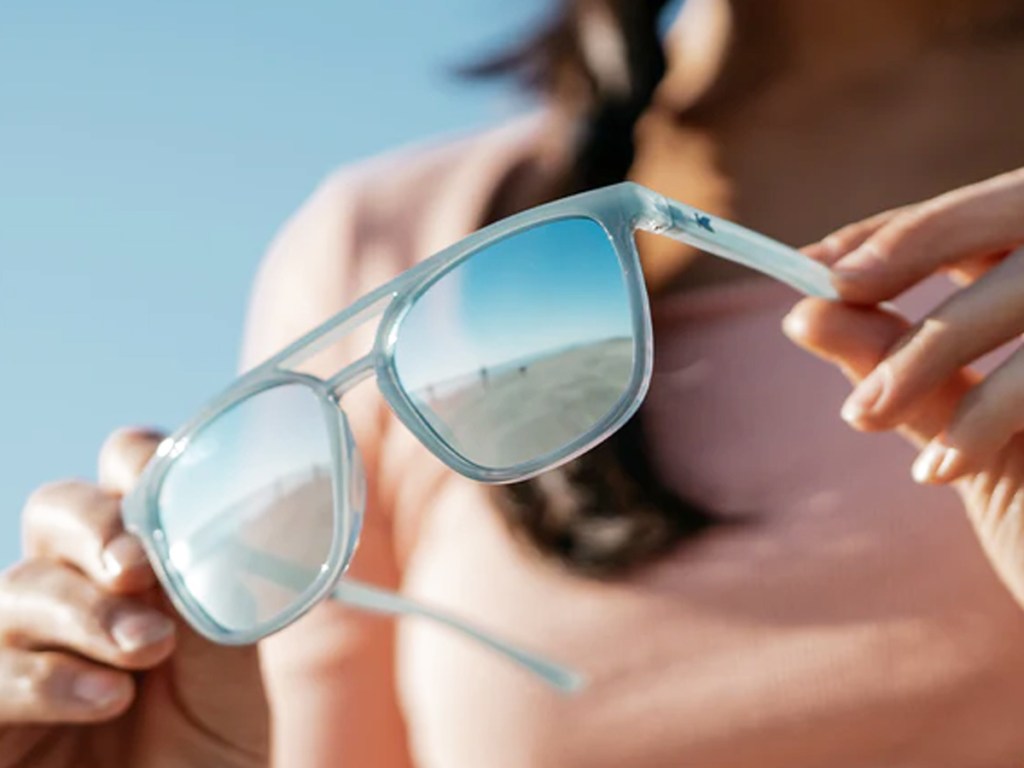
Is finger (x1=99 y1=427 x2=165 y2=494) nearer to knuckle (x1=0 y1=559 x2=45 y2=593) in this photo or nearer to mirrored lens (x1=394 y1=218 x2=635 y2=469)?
knuckle (x1=0 y1=559 x2=45 y2=593)

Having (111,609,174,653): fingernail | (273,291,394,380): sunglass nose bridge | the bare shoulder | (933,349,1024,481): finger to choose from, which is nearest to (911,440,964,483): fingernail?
(933,349,1024,481): finger

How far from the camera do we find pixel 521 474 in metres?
0.57

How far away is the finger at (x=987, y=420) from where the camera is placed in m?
0.53

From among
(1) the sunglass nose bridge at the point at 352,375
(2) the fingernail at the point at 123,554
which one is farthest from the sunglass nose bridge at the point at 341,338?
(2) the fingernail at the point at 123,554

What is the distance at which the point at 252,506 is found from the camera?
667 mm

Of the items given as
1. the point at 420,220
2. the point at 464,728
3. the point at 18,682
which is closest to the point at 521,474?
the point at 18,682

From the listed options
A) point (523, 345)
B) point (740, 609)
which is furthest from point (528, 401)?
point (740, 609)

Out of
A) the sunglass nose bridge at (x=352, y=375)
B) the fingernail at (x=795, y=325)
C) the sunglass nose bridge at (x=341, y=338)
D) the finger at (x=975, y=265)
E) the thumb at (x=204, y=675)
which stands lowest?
the thumb at (x=204, y=675)

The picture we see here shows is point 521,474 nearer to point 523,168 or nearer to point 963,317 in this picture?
point 963,317

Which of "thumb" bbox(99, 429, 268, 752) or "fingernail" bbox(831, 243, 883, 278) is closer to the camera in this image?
"fingernail" bbox(831, 243, 883, 278)

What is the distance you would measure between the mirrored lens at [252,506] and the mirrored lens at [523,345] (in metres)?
0.07

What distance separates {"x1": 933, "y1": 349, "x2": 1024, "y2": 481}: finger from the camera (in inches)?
21.0

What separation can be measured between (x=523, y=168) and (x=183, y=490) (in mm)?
466

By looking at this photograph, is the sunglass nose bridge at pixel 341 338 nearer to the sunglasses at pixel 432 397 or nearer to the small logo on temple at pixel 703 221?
the sunglasses at pixel 432 397
